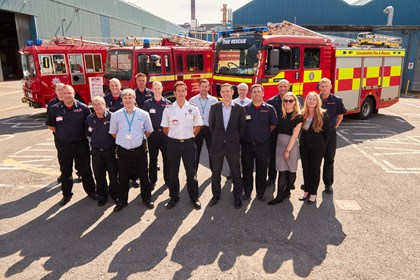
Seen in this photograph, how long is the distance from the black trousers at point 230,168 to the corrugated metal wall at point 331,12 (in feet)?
75.0

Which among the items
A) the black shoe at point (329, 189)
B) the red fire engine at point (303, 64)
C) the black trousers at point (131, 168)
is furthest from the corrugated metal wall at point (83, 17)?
the black shoe at point (329, 189)

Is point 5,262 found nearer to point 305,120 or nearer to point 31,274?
point 31,274

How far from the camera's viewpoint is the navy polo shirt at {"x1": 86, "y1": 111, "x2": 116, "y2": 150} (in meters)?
4.54

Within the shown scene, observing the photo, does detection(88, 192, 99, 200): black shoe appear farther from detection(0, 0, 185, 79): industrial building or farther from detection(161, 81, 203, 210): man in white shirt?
detection(0, 0, 185, 79): industrial building

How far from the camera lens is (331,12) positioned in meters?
24.0

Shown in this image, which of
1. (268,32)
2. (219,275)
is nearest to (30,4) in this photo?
(268,32)

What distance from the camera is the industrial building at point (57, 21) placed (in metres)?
24.2

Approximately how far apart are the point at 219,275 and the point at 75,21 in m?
31.2

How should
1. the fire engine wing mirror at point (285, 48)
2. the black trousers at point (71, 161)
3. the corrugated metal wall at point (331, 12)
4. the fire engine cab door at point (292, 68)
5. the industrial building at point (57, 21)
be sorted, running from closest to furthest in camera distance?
the black trousers at point (71, 161), the fire engine wing mirror at point (285, 48), the fire engine cab door at point (292, 68), the corrugated metal wall at point (331, 12), the industrial building at point (57, 21)

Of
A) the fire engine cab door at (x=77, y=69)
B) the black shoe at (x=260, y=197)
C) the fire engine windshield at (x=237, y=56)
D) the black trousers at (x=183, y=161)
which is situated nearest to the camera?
the black trousers at (x=183, y=161)

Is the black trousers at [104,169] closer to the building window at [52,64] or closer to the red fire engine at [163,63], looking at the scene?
the red fire engine at [163,63]

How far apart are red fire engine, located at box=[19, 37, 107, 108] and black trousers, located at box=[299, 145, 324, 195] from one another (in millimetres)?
9841

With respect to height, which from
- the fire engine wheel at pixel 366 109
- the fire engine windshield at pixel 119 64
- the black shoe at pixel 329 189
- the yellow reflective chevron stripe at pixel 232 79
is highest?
the fire engine windshield at pixel 119 64

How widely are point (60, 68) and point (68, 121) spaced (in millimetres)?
7969
